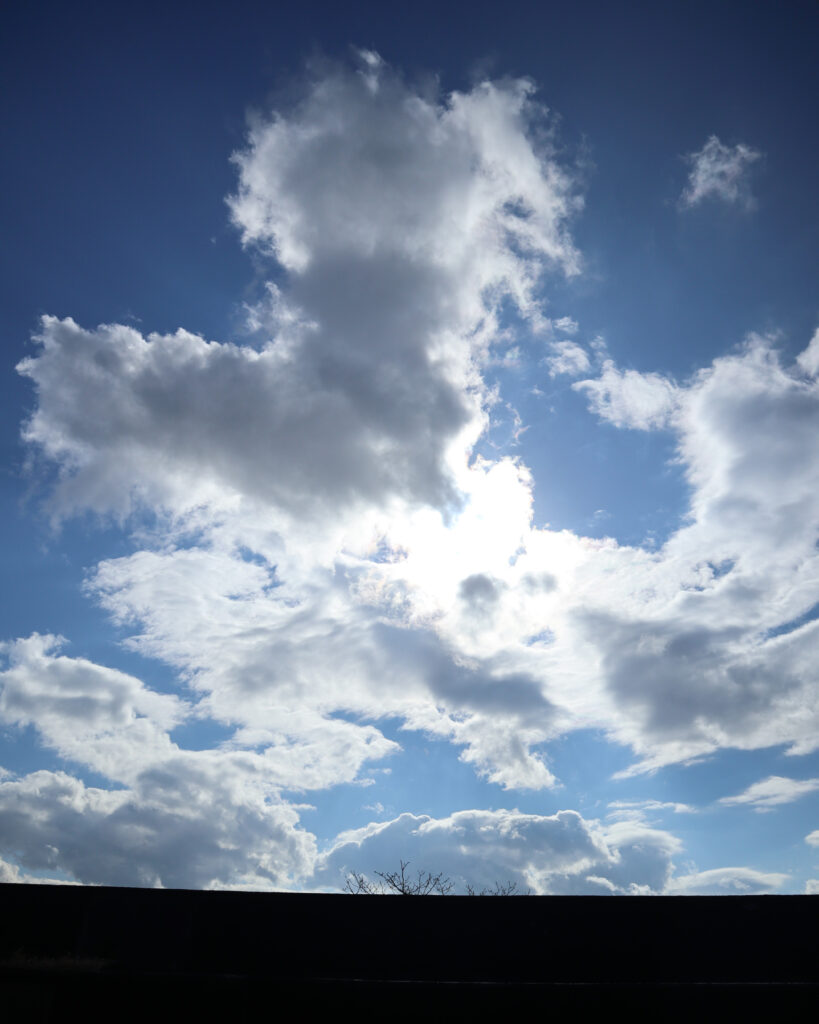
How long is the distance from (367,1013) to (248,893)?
7.51 meters

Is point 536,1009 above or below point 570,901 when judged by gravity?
below

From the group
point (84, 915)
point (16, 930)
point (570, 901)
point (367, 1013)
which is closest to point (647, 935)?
point (570, 901)

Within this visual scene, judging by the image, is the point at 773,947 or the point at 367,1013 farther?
the point at 773,947

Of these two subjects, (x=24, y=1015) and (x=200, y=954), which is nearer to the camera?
(x=24, y=1015)

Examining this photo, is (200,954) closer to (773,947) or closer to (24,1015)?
(24,1015)

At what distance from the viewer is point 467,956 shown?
45.6 ft

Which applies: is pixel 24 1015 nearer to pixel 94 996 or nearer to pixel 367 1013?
pixel 94 996

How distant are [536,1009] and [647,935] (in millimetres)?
7410

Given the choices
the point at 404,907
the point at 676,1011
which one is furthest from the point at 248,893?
the point at 676,1011

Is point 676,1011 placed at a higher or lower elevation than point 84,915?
lower

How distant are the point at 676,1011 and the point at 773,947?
7.75 metres

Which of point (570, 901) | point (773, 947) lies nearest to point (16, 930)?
point (570, 901)

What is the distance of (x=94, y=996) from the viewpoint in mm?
8125

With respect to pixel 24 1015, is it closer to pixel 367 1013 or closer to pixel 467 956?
pixel 367 1013
